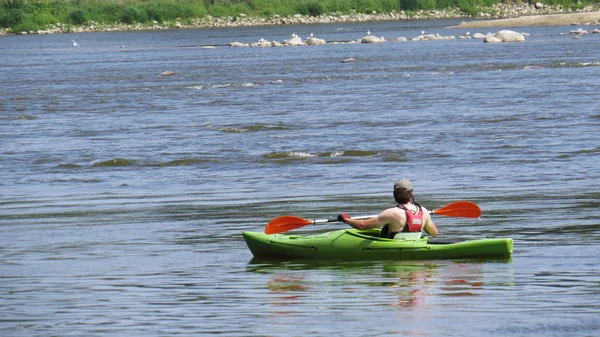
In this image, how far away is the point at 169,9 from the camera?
429 feet

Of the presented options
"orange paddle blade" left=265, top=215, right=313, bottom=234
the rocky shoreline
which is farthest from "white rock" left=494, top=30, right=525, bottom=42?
"orange paddle blade" left=265, top=215, right=313, bottom=234

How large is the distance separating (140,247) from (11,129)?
17870mm

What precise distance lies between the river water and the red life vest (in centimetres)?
41

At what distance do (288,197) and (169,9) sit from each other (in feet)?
381

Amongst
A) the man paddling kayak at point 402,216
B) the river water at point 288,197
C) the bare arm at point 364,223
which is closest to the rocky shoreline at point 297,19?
the river water at point 288,197

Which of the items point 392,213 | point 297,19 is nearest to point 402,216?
point 392,213

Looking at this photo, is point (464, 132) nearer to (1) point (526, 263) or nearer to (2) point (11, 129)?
(2) point (11, 129)

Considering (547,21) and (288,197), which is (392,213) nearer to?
(288,197)

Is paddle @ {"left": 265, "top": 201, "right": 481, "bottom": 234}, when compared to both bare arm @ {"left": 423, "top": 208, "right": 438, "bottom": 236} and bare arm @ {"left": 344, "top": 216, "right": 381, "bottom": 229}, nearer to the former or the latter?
bare arm @ {"left": 423, "top": 208, "right": 438, "bottom": 236}

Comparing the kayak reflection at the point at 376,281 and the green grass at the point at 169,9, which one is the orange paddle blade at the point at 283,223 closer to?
the kayak reflection at the point at 376,281

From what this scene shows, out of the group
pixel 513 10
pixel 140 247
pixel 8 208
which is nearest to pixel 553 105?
pixel 8 208

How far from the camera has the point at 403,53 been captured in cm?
6456

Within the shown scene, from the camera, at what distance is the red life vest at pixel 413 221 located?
1197 centimetres

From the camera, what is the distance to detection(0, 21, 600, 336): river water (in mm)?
9562
